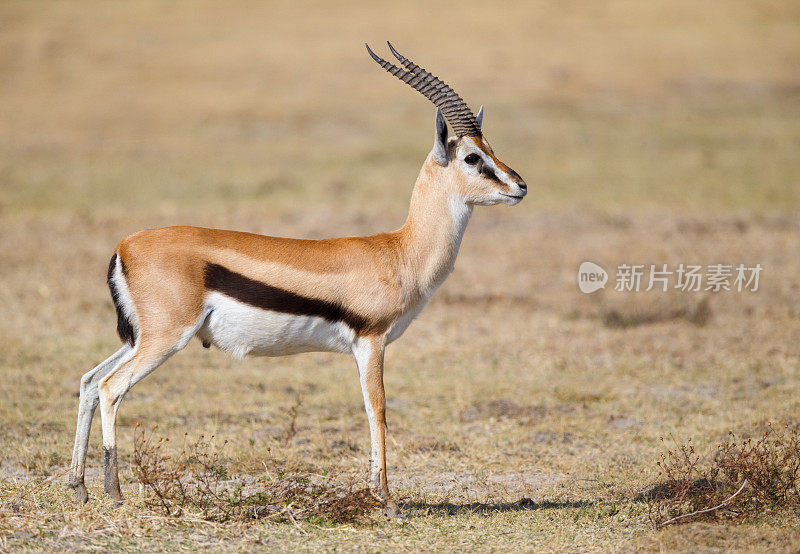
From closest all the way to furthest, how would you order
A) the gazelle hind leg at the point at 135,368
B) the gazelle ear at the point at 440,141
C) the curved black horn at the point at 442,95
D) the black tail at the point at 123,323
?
the gazelle hind leg at the point at 135,368 < the black tail at the point at 123,323 < the gazelle ear at the point at 440,141 < the curved black horn at the point at 442,95

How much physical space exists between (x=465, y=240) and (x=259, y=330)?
10.1 m

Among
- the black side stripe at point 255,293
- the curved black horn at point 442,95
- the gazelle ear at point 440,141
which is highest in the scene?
the curved black horn at point 442,95

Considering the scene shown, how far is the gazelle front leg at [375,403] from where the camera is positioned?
5.83 metres

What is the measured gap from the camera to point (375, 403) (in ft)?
19.2

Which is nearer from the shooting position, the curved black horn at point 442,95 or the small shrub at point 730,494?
the small shrub at point 730,494

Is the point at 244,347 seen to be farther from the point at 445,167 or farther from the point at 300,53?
the point at 300,53

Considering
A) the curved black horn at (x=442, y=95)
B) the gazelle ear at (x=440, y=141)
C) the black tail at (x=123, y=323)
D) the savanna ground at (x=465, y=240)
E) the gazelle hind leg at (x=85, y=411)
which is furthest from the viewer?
the savanna ground at (x=465, y=240)

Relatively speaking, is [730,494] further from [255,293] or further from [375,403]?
[255,293]

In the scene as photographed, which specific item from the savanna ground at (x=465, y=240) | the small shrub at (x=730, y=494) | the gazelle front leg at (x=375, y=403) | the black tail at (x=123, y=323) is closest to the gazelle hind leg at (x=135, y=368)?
the black tail at (x=123, y=323)

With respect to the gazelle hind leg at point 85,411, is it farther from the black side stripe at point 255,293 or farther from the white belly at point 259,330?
the black side stripe at point 255,293

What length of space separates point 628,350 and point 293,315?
5722 millimetres

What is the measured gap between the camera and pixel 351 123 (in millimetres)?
25203

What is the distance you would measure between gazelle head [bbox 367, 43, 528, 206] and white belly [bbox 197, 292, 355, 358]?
1217 mm

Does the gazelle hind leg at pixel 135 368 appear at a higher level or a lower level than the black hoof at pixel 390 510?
higher
